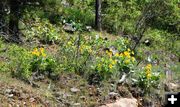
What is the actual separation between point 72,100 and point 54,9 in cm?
676

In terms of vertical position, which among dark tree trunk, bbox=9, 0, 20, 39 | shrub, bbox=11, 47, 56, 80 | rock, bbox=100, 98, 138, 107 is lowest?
rock, bbox=100, 98, 138, 107

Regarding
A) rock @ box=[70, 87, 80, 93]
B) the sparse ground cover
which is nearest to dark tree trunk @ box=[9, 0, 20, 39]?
the sparse ground cover

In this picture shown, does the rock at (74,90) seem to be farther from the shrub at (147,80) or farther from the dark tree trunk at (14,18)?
the dark tree trunk at (14,18)

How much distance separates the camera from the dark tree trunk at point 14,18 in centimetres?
1116

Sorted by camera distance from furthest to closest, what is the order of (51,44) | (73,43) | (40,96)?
(51,44)
(73,43)
(40,96)

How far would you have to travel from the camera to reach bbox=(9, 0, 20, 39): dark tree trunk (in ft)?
36.6

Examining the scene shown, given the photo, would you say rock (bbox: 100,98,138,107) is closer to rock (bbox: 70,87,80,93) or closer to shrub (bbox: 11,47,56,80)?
rock (bbox: 70,87,80,93)

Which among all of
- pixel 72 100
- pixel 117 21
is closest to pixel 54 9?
pixel 117 21

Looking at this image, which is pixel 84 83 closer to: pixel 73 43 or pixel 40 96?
pixel 40 96

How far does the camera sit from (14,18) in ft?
→ 37.1

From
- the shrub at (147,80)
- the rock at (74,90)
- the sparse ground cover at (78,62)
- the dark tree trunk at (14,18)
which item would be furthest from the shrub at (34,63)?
the dark tree trunk at (14,18)

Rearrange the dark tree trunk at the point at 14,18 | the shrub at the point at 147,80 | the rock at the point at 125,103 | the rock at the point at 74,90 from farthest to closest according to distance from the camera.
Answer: the dark tree trunk at the point at 14,18 → the shrub at the point at 147,80 → the rock at the point at 74,90 → the rock at the point at 125,103

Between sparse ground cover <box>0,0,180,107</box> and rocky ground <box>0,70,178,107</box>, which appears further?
sparse ground cover <box>0,0,180,107</box>

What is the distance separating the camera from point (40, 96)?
818 cm
